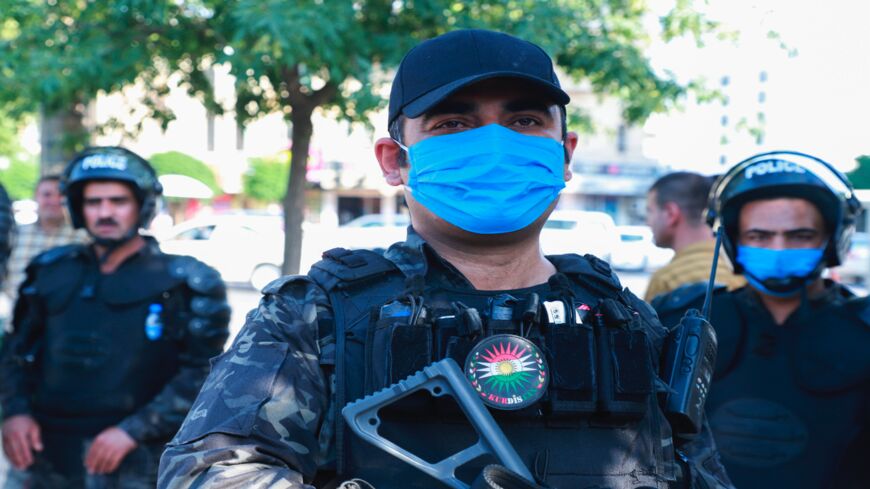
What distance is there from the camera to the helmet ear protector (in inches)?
119

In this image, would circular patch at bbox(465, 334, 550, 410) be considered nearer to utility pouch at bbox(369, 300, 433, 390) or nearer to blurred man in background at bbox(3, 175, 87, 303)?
utility pouch at bbox(369, 300, 433, 390)

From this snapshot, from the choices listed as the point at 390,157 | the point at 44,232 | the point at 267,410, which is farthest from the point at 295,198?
the point at 267,410

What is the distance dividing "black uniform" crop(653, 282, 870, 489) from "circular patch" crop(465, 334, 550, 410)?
1410 millimetres

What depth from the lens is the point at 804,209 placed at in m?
3.05

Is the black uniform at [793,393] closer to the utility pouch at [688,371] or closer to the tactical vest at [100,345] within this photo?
the utility pouch at [688,371]

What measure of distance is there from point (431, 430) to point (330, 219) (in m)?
30.1

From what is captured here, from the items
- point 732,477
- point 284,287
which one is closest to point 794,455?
point 732,477

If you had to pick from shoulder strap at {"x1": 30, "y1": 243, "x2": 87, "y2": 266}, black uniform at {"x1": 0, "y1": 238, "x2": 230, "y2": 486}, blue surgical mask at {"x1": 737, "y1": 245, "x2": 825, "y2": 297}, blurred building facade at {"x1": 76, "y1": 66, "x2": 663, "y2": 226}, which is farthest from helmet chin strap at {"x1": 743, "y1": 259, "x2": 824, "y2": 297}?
blurred building facade at {"x1": 76, "y1": 66, "x2": 663, "y2": 226}

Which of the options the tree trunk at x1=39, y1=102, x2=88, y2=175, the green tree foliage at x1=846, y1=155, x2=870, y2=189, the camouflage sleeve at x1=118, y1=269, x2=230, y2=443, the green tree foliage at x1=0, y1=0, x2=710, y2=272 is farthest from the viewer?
the tree trunk at x1=39, y1=102, x2=88, y2=175

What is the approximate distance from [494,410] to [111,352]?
8.01ft

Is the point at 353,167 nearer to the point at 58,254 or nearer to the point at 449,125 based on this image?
the point at 58,254

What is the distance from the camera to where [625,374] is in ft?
5.63

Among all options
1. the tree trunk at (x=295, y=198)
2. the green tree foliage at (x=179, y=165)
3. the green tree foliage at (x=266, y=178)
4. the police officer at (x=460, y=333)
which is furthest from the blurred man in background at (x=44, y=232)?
the green tree foliage at (x=266, y=178)

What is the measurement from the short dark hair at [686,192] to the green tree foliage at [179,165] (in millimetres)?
26726
